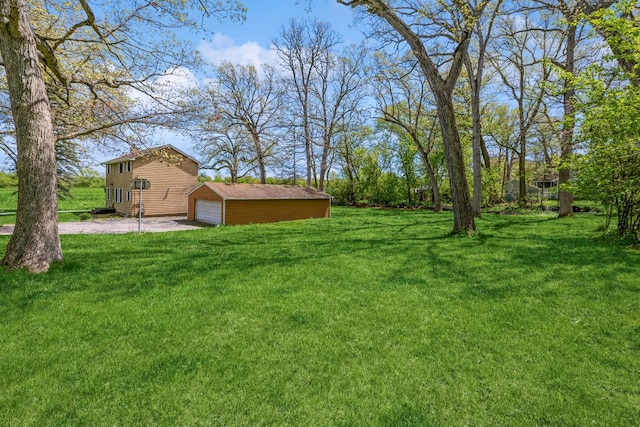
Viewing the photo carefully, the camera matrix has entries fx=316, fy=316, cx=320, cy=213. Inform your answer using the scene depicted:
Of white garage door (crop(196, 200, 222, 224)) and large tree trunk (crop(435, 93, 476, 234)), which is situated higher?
large tree trunk (crop(435, 93, 476, 234))

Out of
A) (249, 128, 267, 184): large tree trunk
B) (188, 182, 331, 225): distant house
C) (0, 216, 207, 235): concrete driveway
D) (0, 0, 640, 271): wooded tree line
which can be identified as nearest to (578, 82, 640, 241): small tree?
(0, 0, 640, 271): wooded tree line

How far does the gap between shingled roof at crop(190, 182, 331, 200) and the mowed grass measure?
10.8 metres

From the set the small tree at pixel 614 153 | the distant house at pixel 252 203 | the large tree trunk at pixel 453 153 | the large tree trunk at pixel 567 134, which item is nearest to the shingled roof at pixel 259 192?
the distant house at pixel 252 203

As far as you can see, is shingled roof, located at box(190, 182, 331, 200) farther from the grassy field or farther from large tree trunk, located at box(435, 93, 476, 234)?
large tree trunk, located at box(435, 93, 476, 234)

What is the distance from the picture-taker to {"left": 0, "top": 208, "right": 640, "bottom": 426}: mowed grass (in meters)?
2.24

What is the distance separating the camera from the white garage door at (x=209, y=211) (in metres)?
16.9

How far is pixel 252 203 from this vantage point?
17.2 meters

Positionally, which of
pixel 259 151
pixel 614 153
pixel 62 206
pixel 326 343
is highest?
pixel 259 151

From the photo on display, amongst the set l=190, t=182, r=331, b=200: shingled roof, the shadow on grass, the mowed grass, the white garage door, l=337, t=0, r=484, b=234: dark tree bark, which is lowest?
the mowed grass

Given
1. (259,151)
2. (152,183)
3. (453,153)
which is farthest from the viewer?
(259,151)

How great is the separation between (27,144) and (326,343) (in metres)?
5.97

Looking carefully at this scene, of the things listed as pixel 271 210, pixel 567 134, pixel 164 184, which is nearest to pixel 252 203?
pixel 271 210

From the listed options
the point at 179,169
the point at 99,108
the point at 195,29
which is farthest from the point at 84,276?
the point at 179,169

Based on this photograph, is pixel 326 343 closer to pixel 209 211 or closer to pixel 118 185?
pixel 209 211
